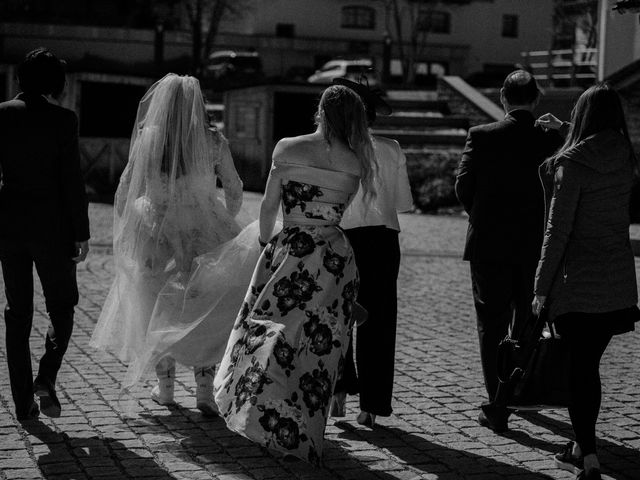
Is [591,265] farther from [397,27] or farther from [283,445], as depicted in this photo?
[397,27]

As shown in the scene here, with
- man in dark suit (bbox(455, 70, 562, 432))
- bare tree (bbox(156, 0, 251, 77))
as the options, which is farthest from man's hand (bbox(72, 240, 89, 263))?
bare tree (bbox(156, 0, 251, 77))


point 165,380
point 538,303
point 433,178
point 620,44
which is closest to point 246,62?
point 620,44

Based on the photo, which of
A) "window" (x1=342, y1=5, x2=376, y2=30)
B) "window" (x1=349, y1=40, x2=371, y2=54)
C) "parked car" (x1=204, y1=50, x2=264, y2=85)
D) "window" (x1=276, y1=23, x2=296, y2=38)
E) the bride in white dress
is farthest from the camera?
"window" (x1=342, y1=5, x2=376, y2=30)

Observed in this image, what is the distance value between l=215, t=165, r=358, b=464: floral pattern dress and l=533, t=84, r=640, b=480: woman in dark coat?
40.3 inches

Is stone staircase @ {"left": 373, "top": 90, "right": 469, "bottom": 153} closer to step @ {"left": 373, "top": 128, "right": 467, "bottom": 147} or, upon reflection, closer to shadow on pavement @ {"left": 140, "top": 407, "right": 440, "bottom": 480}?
step @ {"left": 373, "top": 128, "right": 467, "bottom": 147}

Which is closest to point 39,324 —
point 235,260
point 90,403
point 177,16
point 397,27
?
point 90,403

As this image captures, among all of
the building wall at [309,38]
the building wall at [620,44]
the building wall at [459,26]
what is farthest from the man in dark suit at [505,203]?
the building wall at [459,26]

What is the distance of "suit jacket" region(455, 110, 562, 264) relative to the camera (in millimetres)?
6438

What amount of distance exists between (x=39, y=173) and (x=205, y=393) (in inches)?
59.8

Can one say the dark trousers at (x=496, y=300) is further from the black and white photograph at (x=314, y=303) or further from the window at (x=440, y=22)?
the window at (x=440, y=22)

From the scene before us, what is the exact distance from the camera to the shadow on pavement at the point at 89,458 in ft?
18.0

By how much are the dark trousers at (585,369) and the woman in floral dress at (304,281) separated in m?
1.14

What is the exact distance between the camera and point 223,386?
229 inches

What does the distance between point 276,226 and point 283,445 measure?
4.49ft
